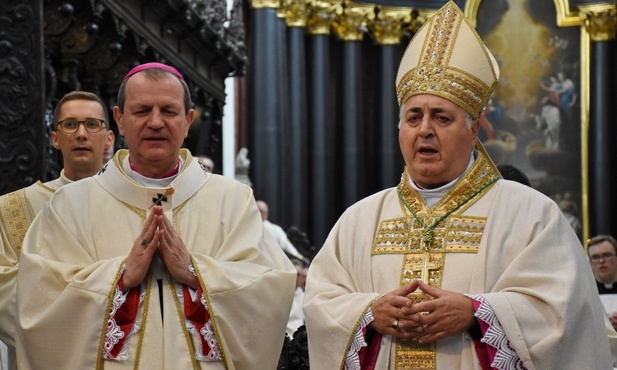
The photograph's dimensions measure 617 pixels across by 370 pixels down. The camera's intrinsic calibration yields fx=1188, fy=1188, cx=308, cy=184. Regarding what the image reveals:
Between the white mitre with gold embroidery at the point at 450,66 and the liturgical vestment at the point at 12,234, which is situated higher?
the white mitre with gold embroidery at the point at 450,66

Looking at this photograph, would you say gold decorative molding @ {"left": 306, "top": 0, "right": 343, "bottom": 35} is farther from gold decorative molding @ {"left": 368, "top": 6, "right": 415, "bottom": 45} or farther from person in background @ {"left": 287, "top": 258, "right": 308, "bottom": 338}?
person in background @ {"left": 287, "top": 258, "right": 308, "bottom": 338}

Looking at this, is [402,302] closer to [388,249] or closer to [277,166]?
[388,249]

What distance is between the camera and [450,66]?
4.55 metres

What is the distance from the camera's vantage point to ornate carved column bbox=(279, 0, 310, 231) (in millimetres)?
17797

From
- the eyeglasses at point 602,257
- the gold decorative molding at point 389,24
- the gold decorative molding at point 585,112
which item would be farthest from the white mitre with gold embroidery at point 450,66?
the gold decorative molding at point 585,112

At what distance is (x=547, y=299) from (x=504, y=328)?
0.18 m

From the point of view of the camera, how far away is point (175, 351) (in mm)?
4402

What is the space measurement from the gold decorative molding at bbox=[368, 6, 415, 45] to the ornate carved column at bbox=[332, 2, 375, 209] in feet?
0.58

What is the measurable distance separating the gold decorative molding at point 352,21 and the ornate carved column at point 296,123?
3.42 feet

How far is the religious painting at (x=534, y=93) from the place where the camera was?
808 inches

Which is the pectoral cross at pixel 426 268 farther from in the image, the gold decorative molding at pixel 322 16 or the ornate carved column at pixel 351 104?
the ornate carved column at pixel 351 104

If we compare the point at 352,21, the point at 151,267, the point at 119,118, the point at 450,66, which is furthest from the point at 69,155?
the point at 352,21

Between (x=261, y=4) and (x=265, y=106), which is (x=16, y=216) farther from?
(x=261, y=4)

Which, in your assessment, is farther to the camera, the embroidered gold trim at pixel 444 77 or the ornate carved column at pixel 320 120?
the ornate carved column at pixel 320 120
